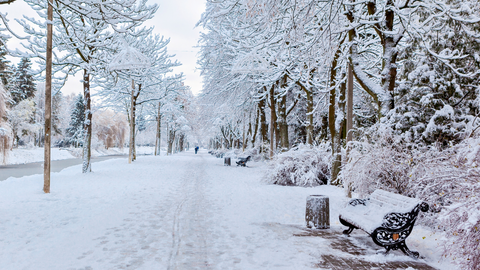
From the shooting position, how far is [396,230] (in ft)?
15.9

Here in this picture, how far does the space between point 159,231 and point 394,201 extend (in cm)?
414

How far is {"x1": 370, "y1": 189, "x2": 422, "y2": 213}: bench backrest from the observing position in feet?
16.0

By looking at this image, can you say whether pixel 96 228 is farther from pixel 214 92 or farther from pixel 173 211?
pixel 214 92

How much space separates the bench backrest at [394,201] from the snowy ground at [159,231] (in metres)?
0.73

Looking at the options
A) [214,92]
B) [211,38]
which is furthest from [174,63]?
[211,38]

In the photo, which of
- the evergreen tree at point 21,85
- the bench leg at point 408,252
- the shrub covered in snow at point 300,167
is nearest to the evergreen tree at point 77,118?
the evergreen tree at point 21,85

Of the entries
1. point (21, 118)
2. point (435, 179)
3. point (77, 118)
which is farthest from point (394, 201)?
point (77, 118)

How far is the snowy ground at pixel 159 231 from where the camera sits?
4.57 metres

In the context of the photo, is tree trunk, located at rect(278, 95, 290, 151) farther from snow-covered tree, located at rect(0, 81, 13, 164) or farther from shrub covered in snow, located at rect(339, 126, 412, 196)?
snow-covered tree, located at rect(0, 81, 13, 164)

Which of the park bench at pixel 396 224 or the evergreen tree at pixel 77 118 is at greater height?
the evergreen tree at pixel 77 118

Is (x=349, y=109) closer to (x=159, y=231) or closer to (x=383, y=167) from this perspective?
(x=383, y=167)

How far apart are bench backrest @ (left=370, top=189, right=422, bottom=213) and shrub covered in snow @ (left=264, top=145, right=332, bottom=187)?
6419 millimetres

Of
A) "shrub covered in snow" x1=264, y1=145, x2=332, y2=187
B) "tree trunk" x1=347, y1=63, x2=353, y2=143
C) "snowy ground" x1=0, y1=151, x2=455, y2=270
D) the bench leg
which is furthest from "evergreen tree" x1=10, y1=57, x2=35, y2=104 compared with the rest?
the bench leg

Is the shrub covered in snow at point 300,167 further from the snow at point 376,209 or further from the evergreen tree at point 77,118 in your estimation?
the evergreen tree at point 77,118
